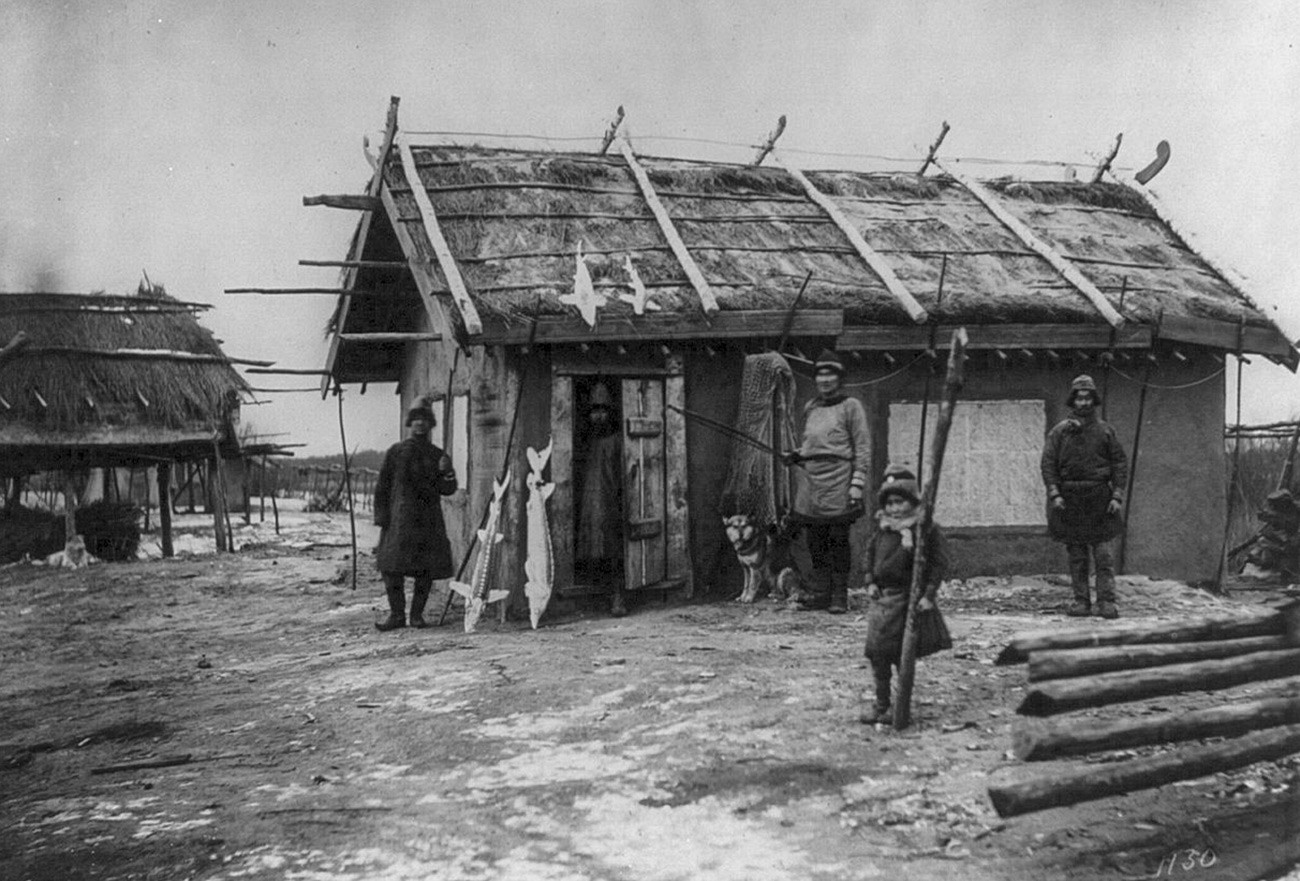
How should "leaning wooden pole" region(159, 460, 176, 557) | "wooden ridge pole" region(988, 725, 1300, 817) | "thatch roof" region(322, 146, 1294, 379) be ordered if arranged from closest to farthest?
"wooden ridge pole" region(988, 725, 1300, 817) < "thatch roof" region(322, 146, 1294, 379) < "leaning wooden pole" region(159, 460, 176, 557)

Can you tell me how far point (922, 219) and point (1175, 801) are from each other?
7813 mm

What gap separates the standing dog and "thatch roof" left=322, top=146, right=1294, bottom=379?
5.94 ft

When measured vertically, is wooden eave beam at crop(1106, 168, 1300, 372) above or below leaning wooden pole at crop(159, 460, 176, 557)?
above

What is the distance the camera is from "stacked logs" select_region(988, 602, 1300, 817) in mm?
3707

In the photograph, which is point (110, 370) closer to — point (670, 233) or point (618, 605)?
point (670, 233)

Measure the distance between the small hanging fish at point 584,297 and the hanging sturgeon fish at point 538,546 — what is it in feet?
3.68

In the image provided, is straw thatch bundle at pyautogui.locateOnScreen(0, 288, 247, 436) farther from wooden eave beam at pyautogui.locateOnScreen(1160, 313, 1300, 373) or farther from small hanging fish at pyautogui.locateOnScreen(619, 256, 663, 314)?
wooden eave beam at pyautogui.locateOnScreen(1160, 313, 1300, 373)

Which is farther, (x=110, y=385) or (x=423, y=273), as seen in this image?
(x=110, y=385)

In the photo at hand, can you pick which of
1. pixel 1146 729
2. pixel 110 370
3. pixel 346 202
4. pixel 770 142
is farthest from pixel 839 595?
pixel 110 370

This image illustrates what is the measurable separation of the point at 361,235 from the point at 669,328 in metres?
3.69

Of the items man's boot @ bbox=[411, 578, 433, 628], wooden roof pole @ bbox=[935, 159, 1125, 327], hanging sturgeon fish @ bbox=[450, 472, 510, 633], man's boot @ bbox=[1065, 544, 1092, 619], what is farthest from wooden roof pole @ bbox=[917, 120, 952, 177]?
man's boot @ bbox=[411, 578, 433, 628]

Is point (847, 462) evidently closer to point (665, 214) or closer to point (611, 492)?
point (611, 492)

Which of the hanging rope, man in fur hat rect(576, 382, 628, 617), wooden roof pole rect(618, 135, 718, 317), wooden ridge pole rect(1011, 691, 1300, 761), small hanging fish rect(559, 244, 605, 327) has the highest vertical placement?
wooden roof pole rect(618, 135, 718, 317)

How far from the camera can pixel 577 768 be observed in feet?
15.2
